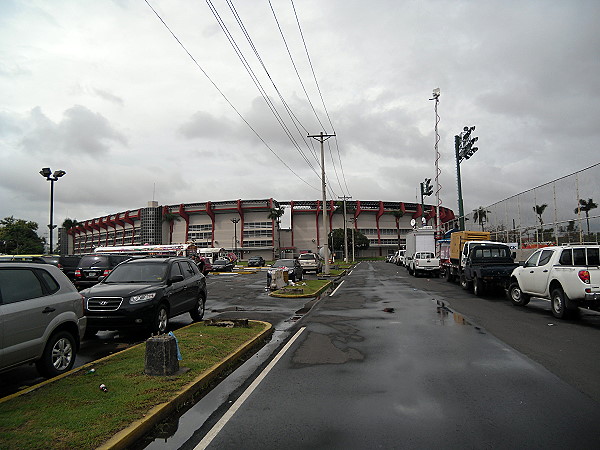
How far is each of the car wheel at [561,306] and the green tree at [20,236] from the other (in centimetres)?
9356

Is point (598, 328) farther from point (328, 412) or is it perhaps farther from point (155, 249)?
point (155, 249)

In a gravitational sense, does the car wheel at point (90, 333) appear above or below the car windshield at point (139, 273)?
below

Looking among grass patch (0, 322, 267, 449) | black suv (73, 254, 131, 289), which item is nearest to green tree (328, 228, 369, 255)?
black suv (73, 254, 131, 289)

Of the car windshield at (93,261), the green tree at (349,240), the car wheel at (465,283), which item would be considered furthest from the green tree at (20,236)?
the car wheel at (465,283)

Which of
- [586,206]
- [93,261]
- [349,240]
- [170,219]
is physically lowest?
[93,261]

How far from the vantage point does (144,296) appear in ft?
31.3

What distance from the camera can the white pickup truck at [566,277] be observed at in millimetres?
11117

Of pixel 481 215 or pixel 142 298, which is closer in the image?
pixel 142 298

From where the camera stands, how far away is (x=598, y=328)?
1045 centimetres

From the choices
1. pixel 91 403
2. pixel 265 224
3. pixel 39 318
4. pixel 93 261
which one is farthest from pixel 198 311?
pixel 265 224

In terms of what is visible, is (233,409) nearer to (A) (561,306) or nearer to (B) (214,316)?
(B) (214,316)

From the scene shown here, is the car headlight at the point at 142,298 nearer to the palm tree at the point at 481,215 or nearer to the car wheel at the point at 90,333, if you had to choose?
the car wheel at the point at 90,333

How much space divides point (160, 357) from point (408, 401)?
337 centimetres

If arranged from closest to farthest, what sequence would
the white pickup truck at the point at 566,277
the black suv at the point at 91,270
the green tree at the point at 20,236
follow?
1. the white pickup truck at the point at 566,277
2. the black suv at the point at 91,270
3. the green tree at the point at 20,236
